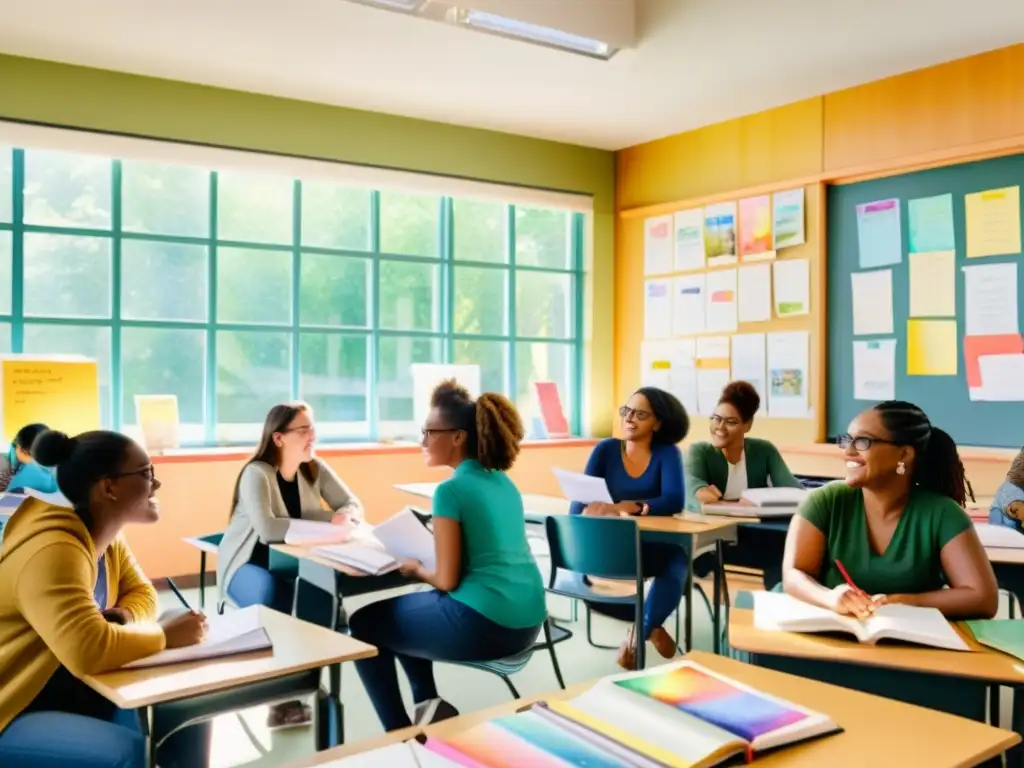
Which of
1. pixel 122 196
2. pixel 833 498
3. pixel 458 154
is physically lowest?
pixel 833 498

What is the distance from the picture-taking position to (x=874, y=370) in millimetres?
5473

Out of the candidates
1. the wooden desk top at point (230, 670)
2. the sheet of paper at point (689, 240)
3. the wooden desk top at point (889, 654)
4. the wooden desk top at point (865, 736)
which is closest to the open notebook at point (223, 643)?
the wooden desk top at point (230, 670)

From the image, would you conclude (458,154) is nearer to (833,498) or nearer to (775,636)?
(833,498)

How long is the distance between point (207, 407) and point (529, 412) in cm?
238

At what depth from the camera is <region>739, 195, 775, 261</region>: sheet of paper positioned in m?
5.96

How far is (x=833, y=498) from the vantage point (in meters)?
2.42

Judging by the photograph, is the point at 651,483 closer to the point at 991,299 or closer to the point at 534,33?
the point at 534,33

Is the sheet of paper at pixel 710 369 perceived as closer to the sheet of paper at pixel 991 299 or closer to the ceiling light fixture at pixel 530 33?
the sheet of paper at pixel 991 299

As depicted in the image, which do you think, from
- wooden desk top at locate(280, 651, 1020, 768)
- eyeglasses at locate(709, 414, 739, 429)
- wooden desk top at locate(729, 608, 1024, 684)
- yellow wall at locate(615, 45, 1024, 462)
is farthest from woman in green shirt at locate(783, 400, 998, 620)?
yellow wall at locate(615, 45, 1024, 462)

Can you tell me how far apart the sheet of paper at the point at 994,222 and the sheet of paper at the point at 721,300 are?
62.6 inches

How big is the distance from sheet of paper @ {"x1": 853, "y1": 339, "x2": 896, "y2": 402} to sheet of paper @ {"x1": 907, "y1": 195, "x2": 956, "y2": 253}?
59 cm

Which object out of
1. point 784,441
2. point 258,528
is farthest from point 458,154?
point 258,528

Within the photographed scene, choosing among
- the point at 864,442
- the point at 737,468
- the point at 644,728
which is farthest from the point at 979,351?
the point at 644,728

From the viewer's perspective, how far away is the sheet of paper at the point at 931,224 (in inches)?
201
